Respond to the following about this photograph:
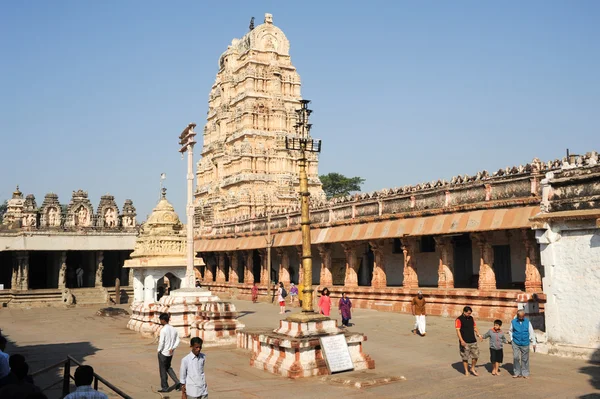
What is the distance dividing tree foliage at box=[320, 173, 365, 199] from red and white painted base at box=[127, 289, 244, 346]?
77.5m

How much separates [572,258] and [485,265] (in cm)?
845

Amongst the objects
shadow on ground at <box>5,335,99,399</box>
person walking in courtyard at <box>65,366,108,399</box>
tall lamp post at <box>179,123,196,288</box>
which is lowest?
shadow on ground at <box>5,335,99,399</box>

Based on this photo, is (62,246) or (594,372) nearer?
(594,372)

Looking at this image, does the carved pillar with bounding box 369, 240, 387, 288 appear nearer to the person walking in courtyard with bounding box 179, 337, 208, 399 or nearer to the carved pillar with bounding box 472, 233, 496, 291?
the carved pillar with bounding box 472, 233, 496, 291

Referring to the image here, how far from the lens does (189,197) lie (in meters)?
22.8

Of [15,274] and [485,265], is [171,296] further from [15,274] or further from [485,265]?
[15,274]

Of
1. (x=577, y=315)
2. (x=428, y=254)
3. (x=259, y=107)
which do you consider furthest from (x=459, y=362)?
(x=259, y=107)

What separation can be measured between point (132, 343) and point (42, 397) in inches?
579

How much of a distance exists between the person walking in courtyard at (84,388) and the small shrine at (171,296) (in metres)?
12.0

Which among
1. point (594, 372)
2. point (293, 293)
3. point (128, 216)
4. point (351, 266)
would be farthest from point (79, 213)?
point (594, 372)

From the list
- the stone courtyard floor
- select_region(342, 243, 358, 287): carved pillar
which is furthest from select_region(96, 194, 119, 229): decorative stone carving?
select_region(342, 243, 358, 287): carved pillar

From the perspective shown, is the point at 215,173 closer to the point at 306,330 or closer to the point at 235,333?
the point at 235,333

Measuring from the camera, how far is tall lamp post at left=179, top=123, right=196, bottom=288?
21852 mm

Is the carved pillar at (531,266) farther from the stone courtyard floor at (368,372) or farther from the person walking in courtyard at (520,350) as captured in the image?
the person walking in courtyard at (520,350)
